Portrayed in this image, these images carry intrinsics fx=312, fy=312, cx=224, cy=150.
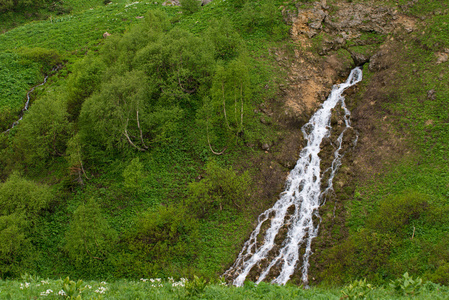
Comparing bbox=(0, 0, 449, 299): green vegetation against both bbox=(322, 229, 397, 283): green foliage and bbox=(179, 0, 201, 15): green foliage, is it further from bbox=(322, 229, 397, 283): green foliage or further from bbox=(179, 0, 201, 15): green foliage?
bbox=(179, 0, 201, 15): green foliage

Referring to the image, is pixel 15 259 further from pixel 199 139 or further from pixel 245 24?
pixel 245 24

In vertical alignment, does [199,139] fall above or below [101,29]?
Answer: below

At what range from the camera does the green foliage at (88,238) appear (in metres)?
27.5

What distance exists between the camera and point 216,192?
33.7 m

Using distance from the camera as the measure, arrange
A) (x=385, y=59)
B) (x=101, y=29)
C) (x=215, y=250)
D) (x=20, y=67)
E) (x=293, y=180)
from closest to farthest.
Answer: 1. (x=215, y=250)
2. (x=293, y=180)
3. (x=385, y=59)
4. (x=20, y=67)
5. (x=101, y=29)

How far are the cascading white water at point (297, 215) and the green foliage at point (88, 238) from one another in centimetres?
1157

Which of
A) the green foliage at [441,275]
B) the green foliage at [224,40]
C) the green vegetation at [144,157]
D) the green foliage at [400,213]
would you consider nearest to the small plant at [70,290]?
the green vegetation at [144,157]

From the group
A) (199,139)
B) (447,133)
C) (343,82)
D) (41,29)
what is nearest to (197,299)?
(199,139)

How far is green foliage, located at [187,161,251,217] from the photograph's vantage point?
108 feet

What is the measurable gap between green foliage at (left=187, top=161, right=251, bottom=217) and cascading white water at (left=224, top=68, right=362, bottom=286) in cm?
361

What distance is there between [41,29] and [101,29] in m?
14.7

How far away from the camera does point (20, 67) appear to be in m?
55.1

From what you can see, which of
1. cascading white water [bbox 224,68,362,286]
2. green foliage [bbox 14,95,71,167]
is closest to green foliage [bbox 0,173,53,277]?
green foliage [bbox 14,95,71,167]

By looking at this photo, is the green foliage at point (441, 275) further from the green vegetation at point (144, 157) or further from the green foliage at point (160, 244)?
the green foliage at point (160, 244)
